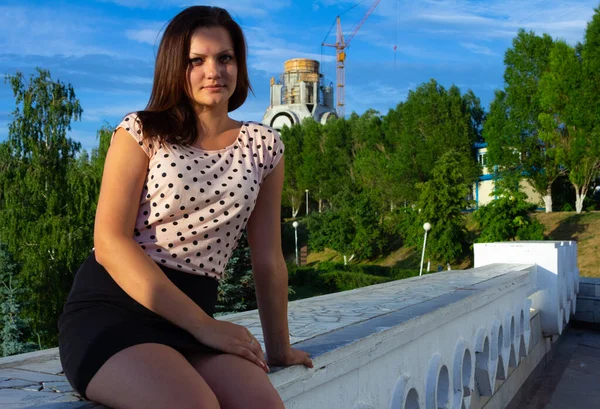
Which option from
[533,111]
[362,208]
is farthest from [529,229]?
[362,208]

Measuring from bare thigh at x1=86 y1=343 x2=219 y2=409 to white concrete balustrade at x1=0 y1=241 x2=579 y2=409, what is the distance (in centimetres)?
17

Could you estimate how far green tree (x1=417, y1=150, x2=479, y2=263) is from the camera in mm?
31109

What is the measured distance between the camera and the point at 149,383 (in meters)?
1.66

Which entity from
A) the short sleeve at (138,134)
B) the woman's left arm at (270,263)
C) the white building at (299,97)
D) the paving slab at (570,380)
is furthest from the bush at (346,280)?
the white building at (299,97)

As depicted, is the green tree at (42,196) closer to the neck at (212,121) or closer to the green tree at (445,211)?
the green tree at (445,211)

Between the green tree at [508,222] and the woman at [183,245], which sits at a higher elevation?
the woman at [183,245]

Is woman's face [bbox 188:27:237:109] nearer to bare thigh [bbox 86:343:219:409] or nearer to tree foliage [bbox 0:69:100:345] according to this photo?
bare thigh [bbox 86:343:219:409]

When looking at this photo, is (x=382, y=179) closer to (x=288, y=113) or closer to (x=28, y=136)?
(x=28, y=136)

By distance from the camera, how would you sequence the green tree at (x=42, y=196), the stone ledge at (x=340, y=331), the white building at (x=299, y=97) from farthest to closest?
1. the white building at (x=299, y=97)
2. the green tree at (x=42, y=196)
3. the stone ledge at (x=340, y=331)

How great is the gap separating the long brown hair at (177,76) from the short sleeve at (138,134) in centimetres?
5

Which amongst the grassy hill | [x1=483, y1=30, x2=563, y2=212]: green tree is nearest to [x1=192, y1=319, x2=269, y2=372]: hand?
the grassy hill

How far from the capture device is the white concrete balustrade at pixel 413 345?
2.78 m

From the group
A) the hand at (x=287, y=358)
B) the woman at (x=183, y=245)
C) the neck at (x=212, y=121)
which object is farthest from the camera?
the hand at (x=287, y=358)

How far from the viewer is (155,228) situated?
6.75 feet
